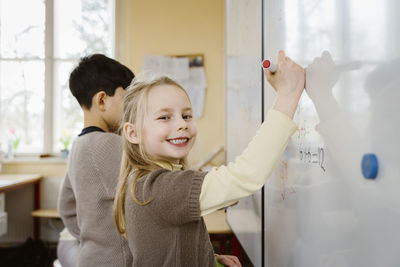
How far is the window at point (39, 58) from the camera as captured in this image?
3.33 meters

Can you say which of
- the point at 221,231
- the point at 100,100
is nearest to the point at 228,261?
the point at 100,100

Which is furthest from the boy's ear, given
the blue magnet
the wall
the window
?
the window

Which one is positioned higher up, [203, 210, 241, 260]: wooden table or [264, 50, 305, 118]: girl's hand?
[264, 50, 305, 118]: girl's hand

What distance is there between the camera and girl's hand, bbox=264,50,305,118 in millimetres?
634

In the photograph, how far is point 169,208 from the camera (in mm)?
637

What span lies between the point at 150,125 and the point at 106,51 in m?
2.80

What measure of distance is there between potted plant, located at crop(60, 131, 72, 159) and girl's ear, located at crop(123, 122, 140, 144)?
2.59 m

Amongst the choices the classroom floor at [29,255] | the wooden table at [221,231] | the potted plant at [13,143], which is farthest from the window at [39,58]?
the wooden table at [221,231]

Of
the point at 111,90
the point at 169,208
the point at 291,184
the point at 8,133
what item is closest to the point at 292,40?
the point at 291,184

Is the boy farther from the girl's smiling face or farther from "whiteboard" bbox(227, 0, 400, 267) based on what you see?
"whiteboard" bbox(227, 0, 400, 267)

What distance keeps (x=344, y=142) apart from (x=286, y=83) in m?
0.17

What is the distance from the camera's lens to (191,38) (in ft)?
10.4

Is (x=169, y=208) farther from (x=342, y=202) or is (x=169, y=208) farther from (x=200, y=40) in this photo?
(x=200, y=40)

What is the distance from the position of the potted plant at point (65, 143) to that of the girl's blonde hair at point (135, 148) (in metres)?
2.57
